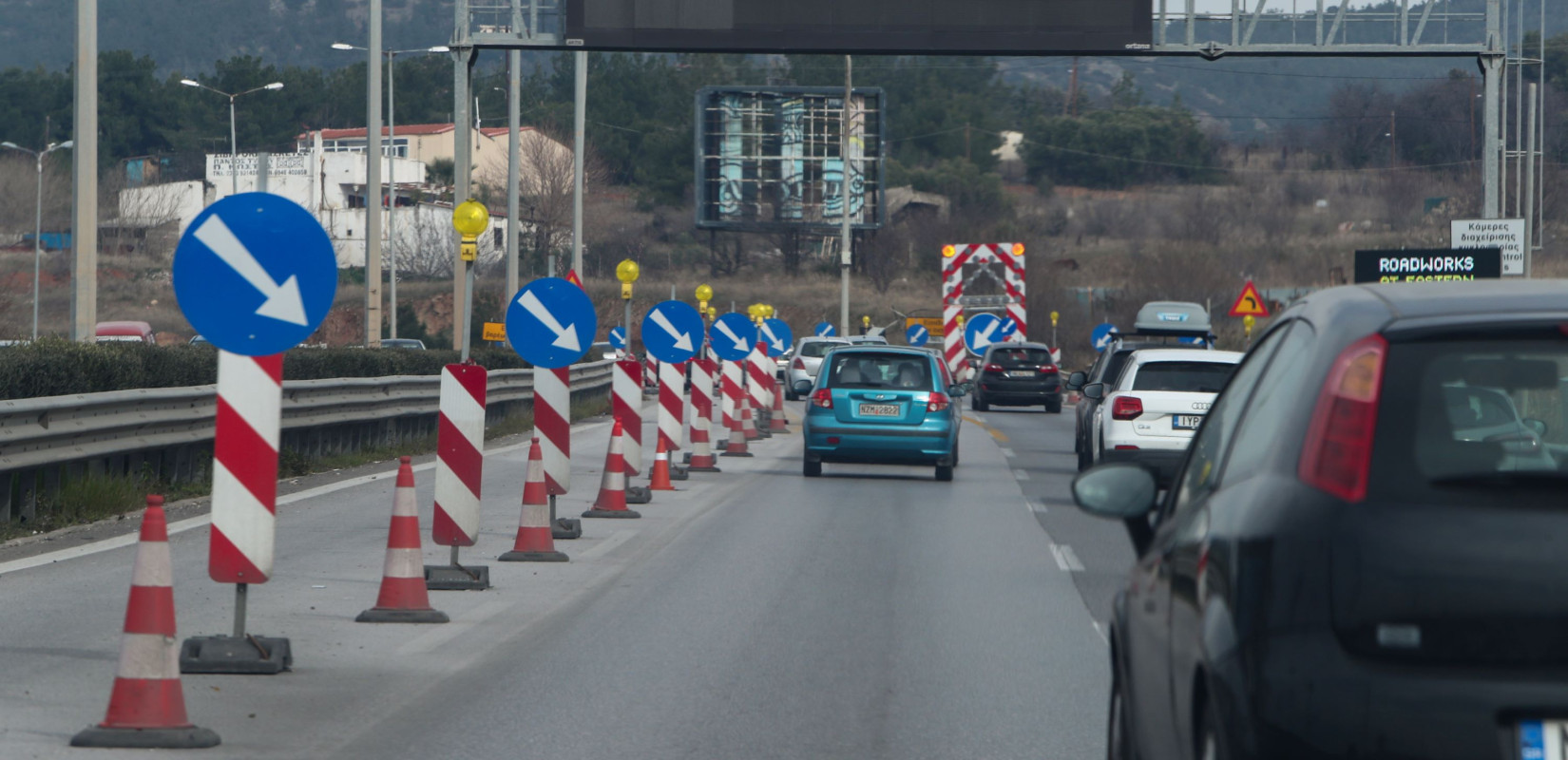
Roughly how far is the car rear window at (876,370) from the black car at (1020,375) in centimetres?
2034

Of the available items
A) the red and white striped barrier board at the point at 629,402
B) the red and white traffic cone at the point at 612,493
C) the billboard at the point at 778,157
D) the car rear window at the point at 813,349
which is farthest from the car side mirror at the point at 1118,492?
the billboard at the point at 778,157

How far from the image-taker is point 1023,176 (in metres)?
139

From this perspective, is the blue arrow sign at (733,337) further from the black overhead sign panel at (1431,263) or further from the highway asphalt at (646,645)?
the highway asphalt at (646,645)

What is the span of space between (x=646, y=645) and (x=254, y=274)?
2641mm

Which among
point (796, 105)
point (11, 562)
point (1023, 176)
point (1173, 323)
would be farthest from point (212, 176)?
point (11, 562)

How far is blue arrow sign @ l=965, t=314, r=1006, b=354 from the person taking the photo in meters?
43.5

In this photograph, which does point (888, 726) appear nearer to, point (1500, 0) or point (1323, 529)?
point (1323, 529)

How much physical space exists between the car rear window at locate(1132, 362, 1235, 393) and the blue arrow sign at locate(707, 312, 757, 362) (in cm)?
1072

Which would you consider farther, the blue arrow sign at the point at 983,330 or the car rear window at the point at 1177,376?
the blue arrow sign at the point at 983,330

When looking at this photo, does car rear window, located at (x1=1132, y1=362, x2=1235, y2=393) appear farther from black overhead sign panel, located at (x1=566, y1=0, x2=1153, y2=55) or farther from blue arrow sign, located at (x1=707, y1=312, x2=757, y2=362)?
blue arrow sign, located at (x1=707, y1=312, x2=757, y2=362)

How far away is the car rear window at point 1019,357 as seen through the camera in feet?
138

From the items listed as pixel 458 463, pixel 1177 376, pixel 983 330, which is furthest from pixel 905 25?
pixel 983 330

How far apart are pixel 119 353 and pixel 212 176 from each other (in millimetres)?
96715

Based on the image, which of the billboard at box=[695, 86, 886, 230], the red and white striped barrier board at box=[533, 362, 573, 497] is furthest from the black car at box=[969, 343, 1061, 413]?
the billboard at box=[695, 86, 886, 230]
